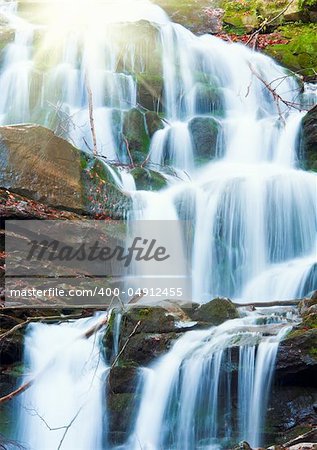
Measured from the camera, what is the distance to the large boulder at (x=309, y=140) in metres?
11.0

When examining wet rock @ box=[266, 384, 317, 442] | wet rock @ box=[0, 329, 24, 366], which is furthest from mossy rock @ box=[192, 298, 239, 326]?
wet rock @ box=[0, 329, 24, 366]

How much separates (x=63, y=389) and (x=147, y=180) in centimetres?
421

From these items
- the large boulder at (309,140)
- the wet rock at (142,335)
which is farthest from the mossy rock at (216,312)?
the large boulder at (309,140)

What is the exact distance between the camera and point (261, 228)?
933cm

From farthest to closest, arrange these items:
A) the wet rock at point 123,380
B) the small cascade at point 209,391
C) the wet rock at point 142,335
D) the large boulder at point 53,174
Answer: the large boulder at point 53,174
the wet rock at point 142,335
the wet rock at point 123,380
the small cascade at point 209,391

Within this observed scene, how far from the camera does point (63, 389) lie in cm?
636

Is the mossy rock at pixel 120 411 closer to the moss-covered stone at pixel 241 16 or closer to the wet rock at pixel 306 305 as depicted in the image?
the wet rock at pixel 306 305

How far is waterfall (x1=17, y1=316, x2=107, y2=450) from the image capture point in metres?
5.84

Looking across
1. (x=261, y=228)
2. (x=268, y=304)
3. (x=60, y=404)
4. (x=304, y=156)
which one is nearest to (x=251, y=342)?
(x=268, y=304)

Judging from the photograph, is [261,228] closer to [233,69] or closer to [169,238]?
[169,238]

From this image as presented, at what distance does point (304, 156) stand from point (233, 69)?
3.66 metres

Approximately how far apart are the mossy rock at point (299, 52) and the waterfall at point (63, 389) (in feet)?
31.1

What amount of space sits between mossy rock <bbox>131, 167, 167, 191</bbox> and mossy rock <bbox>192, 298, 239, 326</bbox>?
3.57 m

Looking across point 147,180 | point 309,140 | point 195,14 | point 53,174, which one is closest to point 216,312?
point 53,174
